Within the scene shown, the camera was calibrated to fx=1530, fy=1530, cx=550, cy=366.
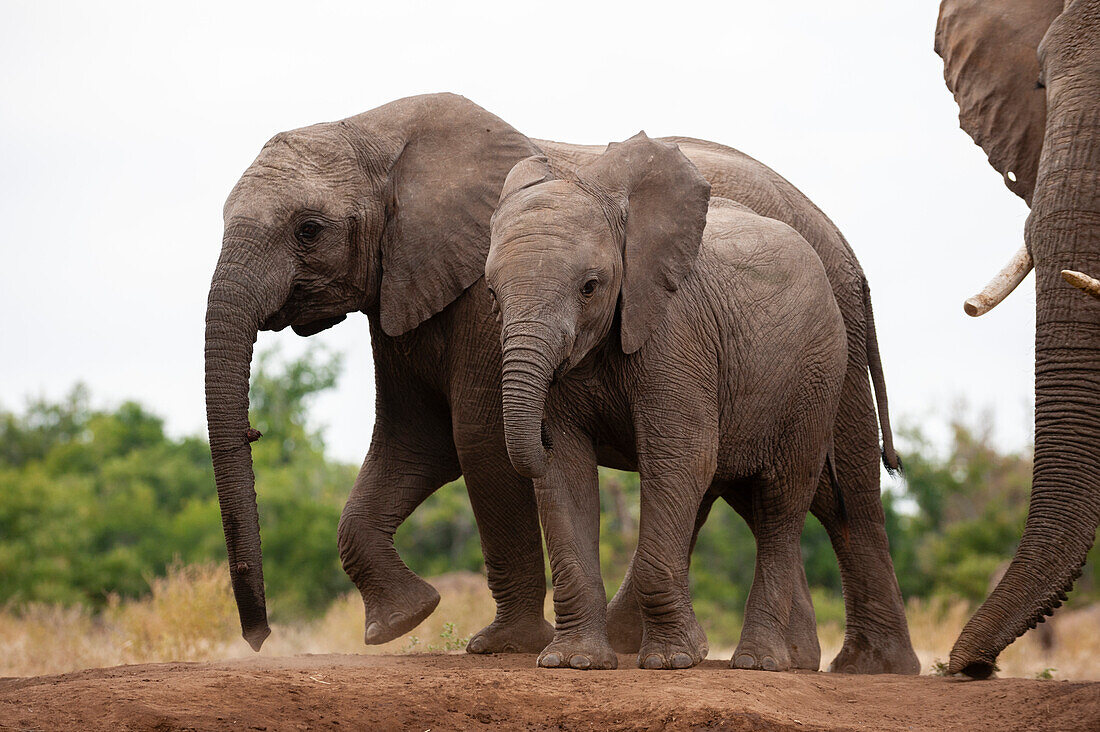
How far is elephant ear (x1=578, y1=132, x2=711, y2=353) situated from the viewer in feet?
20.6

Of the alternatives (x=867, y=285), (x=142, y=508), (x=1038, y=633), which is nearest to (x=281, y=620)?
(x=142, y=508)

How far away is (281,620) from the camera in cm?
2022

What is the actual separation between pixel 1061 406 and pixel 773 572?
5.70ft

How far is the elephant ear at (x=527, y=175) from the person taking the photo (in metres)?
6.27

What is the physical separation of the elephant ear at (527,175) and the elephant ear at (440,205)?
770mm

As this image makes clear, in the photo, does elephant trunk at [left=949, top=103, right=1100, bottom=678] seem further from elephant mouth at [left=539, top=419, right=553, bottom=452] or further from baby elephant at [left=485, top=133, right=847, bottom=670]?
elephant mouth at [left=539, top=419, right=553, bottom=452]

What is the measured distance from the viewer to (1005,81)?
Answer: 7.53 meters

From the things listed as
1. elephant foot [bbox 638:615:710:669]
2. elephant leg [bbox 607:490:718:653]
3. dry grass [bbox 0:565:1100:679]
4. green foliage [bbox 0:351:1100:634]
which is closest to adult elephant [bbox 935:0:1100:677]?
elephant foot [bbox 638:615:710:669]

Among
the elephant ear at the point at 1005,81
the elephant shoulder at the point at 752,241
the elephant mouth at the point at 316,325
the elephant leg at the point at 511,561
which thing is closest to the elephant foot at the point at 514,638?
the elephant leg at the point at 511,561

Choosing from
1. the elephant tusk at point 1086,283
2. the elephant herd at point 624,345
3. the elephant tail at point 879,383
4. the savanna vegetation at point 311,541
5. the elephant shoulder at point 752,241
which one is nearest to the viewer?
the elephant tusk at point 1086,283

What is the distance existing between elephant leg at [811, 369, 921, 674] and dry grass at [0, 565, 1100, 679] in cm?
78

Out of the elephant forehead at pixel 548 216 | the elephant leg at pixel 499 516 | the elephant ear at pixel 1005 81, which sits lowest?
the elephant leg at pixel 499 516

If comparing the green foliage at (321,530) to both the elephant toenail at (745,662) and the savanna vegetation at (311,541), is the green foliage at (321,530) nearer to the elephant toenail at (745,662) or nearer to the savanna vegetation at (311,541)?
the savanna vegetation at (311,541)

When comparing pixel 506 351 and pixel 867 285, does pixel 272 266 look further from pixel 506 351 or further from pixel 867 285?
pixel 867 285
